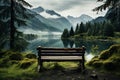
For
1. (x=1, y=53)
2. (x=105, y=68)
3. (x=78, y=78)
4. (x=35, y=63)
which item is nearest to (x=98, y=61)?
(x=105, y=68)

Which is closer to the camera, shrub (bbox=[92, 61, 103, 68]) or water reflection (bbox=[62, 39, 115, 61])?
shrub (bbox=[92, 61, 103, 68])

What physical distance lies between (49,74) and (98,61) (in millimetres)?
4083

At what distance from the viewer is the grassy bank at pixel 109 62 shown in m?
15.2

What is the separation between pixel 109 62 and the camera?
50.4 ft

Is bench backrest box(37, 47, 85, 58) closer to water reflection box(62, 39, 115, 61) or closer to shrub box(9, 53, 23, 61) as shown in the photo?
shrub box(9, 53, 23, 61)

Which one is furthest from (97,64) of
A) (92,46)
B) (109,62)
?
(92,46)

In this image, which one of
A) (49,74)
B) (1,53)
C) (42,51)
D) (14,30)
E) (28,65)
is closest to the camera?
(49,74)

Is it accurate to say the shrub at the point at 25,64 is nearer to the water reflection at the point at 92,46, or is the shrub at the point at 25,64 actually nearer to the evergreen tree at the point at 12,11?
the evergreen tree at the point at 12,11

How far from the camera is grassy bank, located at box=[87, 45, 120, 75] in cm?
1519

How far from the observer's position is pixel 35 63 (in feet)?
53.6

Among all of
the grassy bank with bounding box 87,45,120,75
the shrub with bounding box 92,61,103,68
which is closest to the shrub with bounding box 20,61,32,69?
the grassy bank with bounding box 87,45,120,75

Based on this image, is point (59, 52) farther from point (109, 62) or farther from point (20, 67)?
point (109, 62)

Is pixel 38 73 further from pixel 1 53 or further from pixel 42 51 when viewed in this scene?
pixel 1 53

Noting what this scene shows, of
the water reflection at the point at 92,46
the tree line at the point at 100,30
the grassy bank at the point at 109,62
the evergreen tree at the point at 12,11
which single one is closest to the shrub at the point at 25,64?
the grassy bank at the point at 109,62
